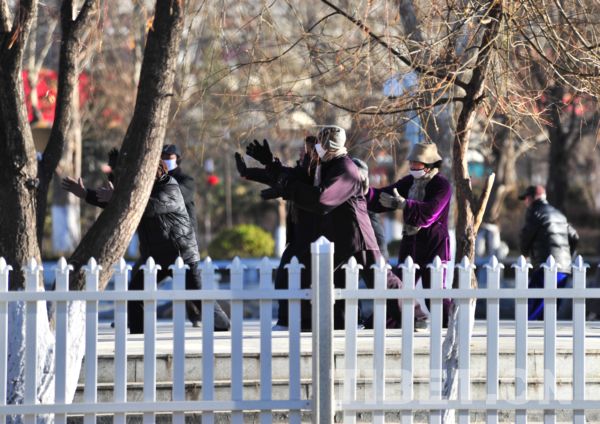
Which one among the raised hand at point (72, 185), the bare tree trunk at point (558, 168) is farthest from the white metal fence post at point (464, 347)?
the bare tree trunk at point (558, 168)

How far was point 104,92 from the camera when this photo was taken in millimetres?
30438

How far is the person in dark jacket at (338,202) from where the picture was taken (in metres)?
8.55

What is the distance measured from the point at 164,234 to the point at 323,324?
3.90 metres

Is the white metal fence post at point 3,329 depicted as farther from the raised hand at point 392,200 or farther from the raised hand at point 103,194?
the raised hand at point 392,200

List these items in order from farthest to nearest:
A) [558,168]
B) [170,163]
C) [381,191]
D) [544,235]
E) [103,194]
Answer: [558,168]
[544,235]
[170,163]
[381,191]
[103,194]

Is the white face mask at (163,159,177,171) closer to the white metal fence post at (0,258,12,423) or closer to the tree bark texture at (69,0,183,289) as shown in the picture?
the tree bark texture at (69,0,183,289)

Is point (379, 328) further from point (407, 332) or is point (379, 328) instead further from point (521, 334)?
point (521, 334)

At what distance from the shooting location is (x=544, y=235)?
12820 mm

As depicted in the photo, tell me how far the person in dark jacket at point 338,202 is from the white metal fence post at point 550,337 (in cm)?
214

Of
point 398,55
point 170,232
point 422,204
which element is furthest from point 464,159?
point 170,232

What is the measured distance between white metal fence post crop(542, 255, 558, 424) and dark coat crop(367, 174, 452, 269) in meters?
2.59

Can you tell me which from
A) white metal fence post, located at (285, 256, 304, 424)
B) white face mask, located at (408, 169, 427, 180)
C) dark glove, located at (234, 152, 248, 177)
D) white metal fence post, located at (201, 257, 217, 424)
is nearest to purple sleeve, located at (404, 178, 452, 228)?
white face mask, located at (408, 169, 427, 180)

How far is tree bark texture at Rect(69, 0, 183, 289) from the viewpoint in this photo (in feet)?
23.6

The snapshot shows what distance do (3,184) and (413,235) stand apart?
3.72 m
